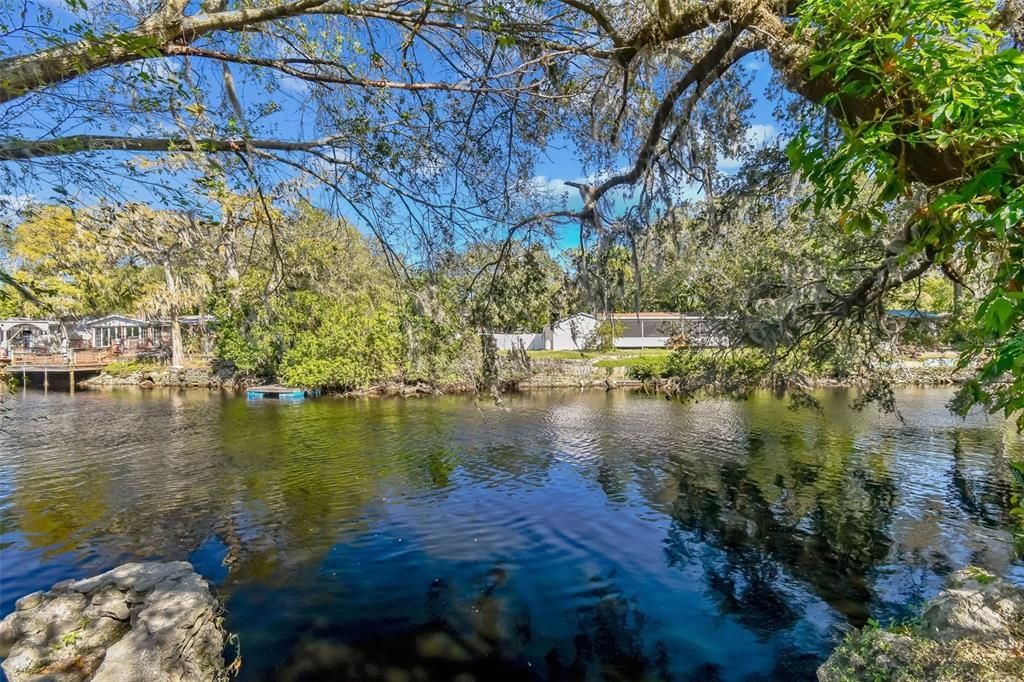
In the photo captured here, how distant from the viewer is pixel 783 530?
9.16 meters

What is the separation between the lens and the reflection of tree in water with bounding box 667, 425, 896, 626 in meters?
7.01

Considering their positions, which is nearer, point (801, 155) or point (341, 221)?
point (801, 155)

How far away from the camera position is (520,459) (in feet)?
45.9

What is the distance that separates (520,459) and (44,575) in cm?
931

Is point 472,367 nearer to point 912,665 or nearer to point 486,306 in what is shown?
point 486,306

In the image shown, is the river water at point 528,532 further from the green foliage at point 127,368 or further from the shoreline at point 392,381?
the green foliage at point 127,368

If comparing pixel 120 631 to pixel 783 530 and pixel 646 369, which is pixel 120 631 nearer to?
pixel 783 530

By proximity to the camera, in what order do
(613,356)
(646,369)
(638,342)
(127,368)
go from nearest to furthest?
(646,369), (127,368), (613,356), (638,342)

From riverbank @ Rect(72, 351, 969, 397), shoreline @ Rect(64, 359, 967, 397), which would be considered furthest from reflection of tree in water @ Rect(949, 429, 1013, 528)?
shoreline @ Rect(64, 359, 967, 397)

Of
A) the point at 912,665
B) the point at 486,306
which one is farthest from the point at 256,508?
the point at 912,665

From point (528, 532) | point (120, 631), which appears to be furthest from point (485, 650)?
point (120, 631)

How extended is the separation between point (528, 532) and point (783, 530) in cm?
429

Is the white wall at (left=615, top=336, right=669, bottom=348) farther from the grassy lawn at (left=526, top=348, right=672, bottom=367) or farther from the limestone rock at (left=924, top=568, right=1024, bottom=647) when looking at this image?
the limestone rock at (left=924, top=568, right=1024, bottom=647)

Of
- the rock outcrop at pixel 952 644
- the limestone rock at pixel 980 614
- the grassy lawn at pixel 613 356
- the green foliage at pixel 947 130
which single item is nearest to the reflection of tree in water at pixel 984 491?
the limestone rock at pixel 980 614
